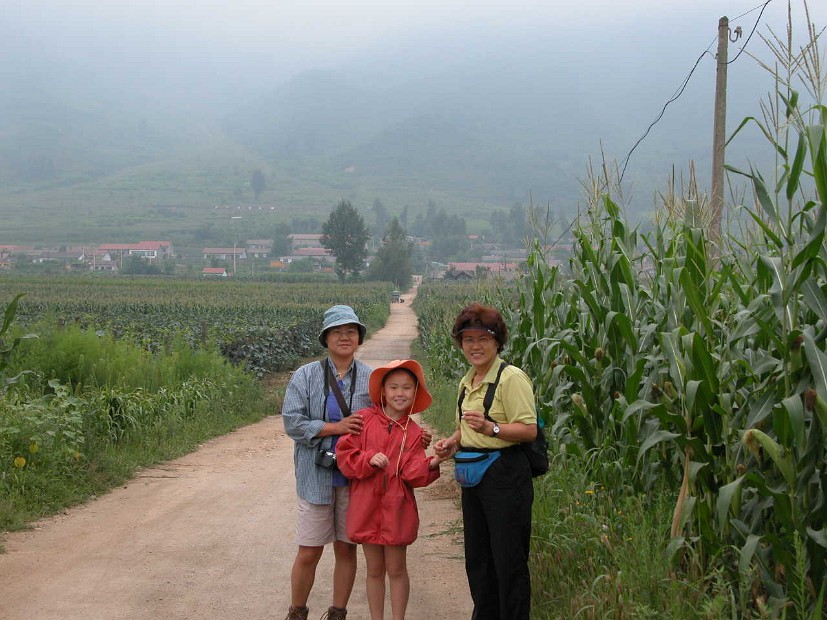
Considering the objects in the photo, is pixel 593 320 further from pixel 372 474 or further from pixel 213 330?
pixel 213 330

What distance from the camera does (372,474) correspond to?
16.3ft

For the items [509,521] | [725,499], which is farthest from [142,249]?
[725,499]

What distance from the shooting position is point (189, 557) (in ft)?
23.1

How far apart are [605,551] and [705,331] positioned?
4.56 feet

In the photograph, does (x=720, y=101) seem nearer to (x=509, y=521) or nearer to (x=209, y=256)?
(x=509, y=521)

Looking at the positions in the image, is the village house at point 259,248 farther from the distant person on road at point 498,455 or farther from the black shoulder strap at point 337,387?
the distant person on road at point 498,455

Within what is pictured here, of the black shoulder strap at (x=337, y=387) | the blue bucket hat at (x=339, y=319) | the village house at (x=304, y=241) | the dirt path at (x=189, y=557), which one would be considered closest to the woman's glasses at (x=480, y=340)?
the blue bucket hat at (x=339, y=319)

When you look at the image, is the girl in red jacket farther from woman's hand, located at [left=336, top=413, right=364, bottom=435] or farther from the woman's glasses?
the woman's glasses

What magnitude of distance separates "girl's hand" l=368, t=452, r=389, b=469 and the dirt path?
4.68 feet

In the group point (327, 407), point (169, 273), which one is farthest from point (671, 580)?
point (169, 273)

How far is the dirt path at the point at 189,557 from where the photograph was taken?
19.4ft

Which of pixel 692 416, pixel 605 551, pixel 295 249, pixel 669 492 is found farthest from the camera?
pixel 295 249

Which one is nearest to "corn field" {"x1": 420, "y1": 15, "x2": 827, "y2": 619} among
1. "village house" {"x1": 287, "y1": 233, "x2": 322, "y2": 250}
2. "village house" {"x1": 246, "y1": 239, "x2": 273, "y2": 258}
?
"village house" {"x1": 246, "y1": 239, "x2": 273, "y2": 258}

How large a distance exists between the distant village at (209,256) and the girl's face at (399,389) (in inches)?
3644
